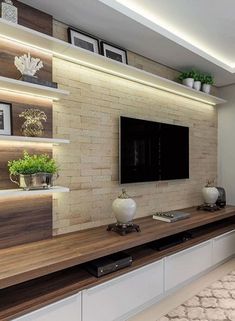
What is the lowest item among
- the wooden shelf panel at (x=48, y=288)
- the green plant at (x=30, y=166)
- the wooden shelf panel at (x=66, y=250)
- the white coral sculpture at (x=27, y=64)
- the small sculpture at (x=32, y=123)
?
the wooden shelf panel at (x=48, y=288)

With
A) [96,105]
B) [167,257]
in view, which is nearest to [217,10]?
A: [96,105]

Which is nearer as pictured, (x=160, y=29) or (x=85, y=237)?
(x=85, y=237)

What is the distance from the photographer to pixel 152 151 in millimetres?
3092

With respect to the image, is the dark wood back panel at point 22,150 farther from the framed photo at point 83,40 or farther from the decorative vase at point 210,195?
the decorative vase at point 210,195

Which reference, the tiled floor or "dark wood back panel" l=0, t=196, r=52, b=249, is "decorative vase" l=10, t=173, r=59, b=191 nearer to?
"dark wood back panel" l=0, t=196, r=52, b=249

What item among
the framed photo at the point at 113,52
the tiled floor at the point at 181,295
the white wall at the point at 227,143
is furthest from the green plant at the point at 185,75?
the tiled floor at the point at 181,295

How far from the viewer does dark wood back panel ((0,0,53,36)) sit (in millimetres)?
2033

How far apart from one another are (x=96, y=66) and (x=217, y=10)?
3.87ft

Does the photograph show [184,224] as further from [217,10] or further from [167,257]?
[217,10]

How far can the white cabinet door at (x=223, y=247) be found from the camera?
125 inches

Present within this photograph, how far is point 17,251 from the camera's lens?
6.19ft

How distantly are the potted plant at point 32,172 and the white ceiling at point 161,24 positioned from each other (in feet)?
4.02

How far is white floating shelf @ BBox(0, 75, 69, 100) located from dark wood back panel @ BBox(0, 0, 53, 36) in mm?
525

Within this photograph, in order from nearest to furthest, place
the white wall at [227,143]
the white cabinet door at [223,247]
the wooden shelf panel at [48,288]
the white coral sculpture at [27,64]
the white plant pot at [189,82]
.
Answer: the wooden shelf panel at [48,288] < the white coral sculpture at [27,64] < the white cabinet door at [223,247] < the white plant pot at [189,82] < the white wall at [227,143]
